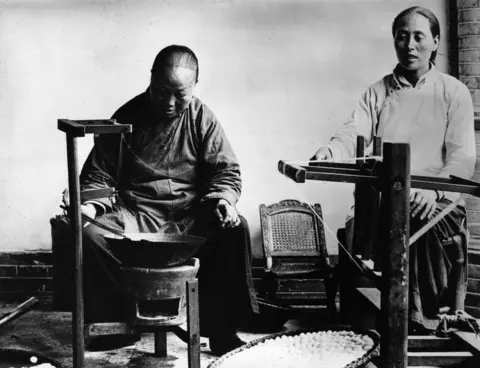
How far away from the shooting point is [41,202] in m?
5.53

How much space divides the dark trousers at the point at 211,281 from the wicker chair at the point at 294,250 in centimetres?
67

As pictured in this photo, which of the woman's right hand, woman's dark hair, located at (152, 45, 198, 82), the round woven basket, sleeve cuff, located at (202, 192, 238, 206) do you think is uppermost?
woman's dark hair, located at (152, 45, 198, 82)

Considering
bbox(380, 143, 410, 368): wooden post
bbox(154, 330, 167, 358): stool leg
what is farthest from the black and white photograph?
bbox(380, 143, 410, 368): wooden post

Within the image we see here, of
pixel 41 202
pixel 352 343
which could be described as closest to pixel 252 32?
pixel 41 202

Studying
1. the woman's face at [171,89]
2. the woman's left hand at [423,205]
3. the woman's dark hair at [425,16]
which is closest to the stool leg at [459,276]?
the woman's left hand at [423,205]

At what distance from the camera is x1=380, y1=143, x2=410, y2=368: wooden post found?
9.95 ft

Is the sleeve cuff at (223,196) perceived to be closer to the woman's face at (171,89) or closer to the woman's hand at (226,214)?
the woman's hand at (226,214)

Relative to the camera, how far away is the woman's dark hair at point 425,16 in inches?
196

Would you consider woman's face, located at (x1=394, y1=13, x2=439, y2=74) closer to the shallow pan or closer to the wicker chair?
the wicker chair

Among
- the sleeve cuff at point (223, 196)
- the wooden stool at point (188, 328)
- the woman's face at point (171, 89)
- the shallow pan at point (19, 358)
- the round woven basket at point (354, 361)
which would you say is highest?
the woman's face at point (171, 89)

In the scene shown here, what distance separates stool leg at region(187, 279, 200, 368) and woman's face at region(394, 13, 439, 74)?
2.56 m

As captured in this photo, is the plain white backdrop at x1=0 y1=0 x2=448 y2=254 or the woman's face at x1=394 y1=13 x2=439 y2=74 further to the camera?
the plain white backdrop at x1=0 y1=0 x2=448 y2=254

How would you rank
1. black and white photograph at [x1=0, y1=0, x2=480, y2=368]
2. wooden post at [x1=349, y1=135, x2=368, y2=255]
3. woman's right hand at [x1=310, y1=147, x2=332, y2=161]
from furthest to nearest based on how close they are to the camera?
1. woman's right hand at [x1=310, y1=147, x2=332, y2=161]
2. black and white photograph at [x1=0, y1=0, x2=480, y2=368]
3. wooden post at [x1=349, y1=135, x2=368, y2=255]

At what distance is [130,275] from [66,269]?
1.36m
